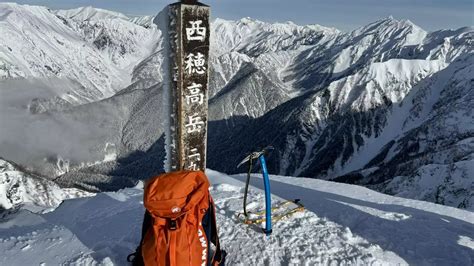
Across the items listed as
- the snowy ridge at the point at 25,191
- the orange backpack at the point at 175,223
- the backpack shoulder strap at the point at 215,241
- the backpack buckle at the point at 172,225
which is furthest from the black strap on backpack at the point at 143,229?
the snowy ridge at the point at 25,191

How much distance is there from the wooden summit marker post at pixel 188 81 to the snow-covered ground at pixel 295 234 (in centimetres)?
172

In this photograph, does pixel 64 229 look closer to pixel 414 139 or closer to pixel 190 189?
pixel 190 189

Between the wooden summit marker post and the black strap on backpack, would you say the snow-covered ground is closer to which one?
the black strap on backpack

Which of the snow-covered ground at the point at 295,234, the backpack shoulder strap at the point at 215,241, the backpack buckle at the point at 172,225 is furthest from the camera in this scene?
the snow-covered ground at the point at 295,234

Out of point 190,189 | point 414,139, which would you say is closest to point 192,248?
point 190,189

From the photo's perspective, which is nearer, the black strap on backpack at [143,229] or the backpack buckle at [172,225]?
the backpack buckle at [172,225]

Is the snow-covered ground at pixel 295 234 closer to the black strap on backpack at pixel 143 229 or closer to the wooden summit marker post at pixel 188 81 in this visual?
the black strap on backpack at pixel 143 229

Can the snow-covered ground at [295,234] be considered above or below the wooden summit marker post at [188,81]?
below

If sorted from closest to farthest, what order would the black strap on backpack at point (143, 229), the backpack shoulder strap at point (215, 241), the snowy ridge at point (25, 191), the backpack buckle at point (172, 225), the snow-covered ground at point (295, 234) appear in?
the backpack buckle at point (172, 225)
the black strap on backpack at point (143, 229)
the backpack shoulder strap at point (215, 241)
the snow-covered ground at point (295, 234)
the snowy ridge at point (25, 191)

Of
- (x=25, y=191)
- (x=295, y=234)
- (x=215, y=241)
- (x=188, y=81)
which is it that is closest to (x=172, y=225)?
(x=215, y=241)

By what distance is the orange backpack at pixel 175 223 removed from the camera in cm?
645

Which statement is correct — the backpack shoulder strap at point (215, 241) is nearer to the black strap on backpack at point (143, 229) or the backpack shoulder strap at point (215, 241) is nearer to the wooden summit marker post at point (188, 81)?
the black strap on backpack at point (143, 229)

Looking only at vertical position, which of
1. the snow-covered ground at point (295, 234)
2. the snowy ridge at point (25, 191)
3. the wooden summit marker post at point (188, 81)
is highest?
the wooden summit marker post at point (188, 81)

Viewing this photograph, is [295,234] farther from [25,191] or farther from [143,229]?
[25,191]
